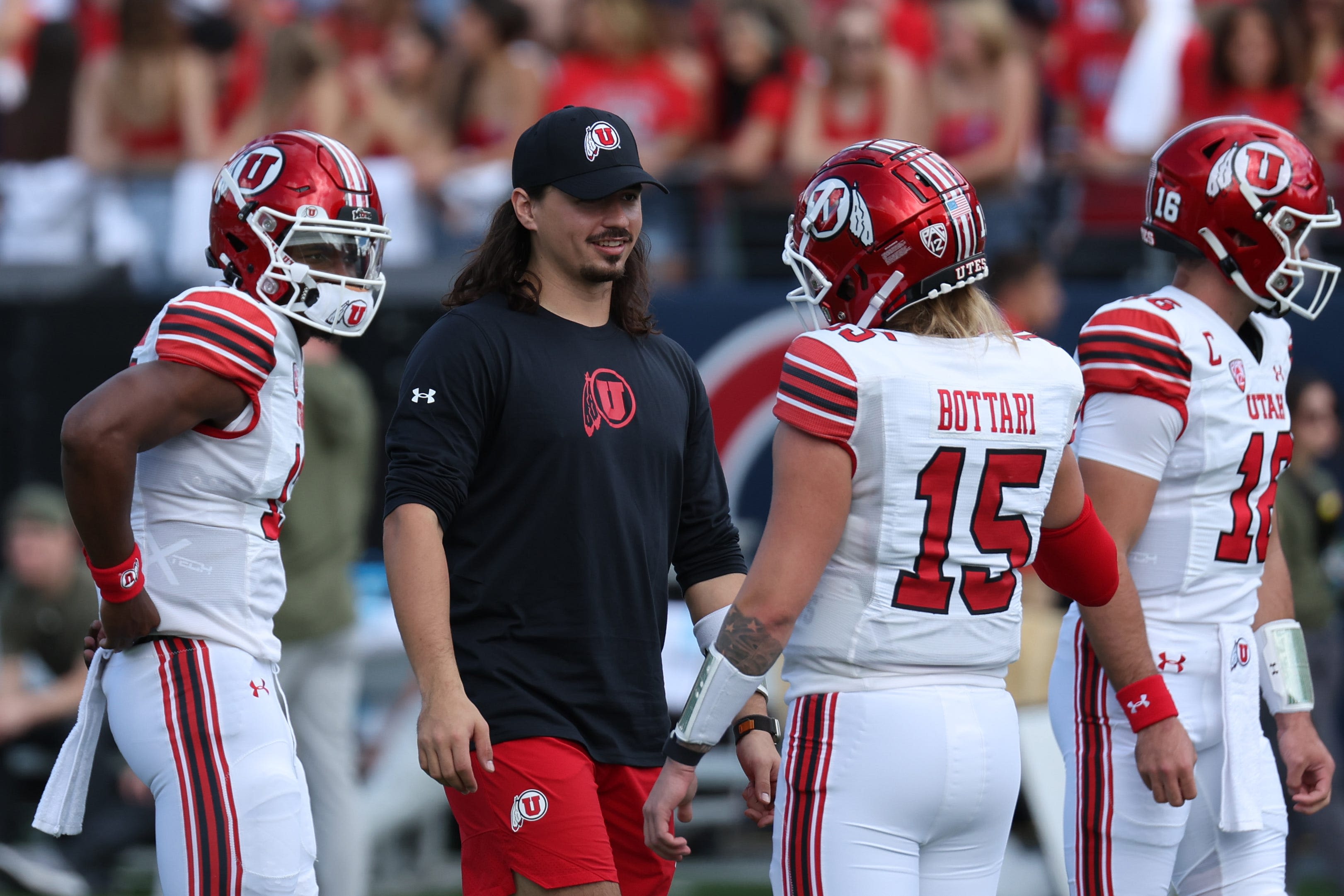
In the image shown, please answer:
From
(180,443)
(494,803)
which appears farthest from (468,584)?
→ (180,443)

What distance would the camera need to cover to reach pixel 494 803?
3463 mm

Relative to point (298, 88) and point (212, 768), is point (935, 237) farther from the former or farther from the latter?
point (298, 88)

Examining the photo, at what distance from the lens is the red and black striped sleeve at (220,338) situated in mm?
3492

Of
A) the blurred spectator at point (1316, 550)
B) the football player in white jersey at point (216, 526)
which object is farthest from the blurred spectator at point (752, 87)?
the football player in white jersey at point (216, 526)

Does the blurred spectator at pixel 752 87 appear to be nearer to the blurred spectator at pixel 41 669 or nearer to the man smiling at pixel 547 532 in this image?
the blurred spectator at pixel 41 669

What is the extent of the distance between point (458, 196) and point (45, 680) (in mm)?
3155

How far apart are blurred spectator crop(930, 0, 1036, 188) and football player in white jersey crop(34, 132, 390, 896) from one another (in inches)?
206

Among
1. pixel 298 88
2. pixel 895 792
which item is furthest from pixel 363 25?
pixel 895 792

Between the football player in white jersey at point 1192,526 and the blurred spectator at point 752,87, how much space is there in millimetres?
5260

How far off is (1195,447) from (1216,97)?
17.2 ft

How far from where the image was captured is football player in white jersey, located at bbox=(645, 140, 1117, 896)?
3125 millimetres

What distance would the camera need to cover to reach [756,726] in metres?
3.65

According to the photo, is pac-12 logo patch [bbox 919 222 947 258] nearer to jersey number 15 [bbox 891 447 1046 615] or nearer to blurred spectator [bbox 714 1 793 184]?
jersey number 15 [bbox 891 447 1046 615]

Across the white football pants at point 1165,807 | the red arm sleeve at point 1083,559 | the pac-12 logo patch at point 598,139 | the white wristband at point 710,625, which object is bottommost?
the white football pants at point 1165,807
